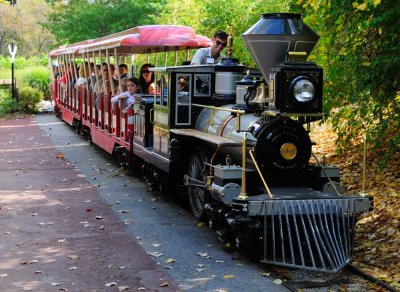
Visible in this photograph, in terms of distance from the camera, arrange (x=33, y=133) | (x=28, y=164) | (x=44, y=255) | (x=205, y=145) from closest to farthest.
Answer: (x=44, y=255) < (x=205, y=145) < (x=28, y=164) < (x=33, y=133)

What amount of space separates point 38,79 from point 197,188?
83.9 feet

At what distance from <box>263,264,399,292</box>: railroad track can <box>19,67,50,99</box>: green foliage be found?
26.7m

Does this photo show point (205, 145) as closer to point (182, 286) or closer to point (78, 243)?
point (78, 243)

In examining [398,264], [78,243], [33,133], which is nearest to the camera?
[398,264]

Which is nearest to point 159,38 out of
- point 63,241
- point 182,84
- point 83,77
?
point 182,84

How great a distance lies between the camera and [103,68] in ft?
50.4

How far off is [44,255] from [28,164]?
7.33 meters

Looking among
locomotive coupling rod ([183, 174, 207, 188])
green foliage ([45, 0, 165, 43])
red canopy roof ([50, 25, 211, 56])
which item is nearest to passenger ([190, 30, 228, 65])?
locomotive coupling rod ([183, 174, 207, 188])

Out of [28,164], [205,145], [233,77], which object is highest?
[233,77]

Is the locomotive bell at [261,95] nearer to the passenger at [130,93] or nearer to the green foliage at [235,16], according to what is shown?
the passenger at [130,93]

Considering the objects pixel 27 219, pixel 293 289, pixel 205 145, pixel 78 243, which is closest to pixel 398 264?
pixel 293 289

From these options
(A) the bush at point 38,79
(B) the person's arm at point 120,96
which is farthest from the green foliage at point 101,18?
(B) the person's arm at point 120,96

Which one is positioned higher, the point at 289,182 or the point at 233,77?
the point at 233,77

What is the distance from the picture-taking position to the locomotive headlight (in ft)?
22.9
